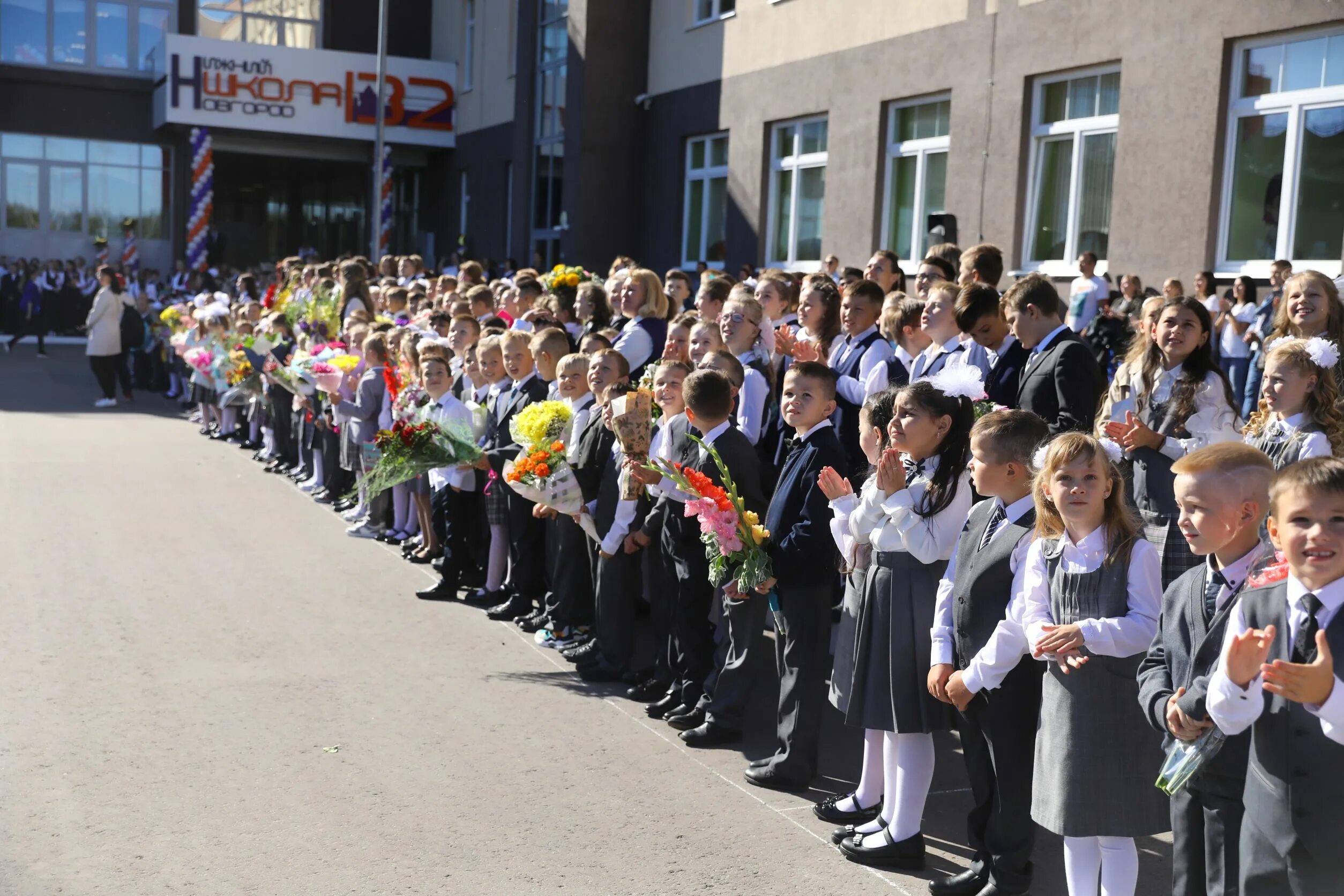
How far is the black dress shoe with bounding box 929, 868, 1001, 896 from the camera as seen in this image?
4.36 meters

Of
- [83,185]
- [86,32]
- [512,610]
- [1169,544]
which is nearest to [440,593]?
[512,610]

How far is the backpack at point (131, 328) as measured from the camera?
21.0 metres

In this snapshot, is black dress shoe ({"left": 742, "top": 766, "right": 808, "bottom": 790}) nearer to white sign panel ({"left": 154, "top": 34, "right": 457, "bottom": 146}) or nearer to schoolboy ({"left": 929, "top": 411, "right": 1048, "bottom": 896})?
schoolboy ({"left": 929, "top": 411, "right": 1048, "bottom": 896})

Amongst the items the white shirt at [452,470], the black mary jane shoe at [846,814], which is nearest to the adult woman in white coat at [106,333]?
the white shirt at [452,470]

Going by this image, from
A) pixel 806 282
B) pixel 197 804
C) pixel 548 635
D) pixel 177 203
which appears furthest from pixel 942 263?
pixel 177 203

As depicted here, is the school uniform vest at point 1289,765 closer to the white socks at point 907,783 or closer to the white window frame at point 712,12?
the white socks at point 907,783

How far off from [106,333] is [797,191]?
10995 millimetres

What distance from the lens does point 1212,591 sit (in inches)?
128

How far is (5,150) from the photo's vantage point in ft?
114

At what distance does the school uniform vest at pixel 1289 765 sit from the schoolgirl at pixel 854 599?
6.22ft

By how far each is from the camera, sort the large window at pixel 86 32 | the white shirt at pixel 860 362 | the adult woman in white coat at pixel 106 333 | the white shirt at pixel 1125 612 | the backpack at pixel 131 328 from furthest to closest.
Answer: the large window at pixel 86 32, the backpack at pixel 131 328, the adult woman in white coat at pixel 106 333, the white shirt at pixel 860 362, the white shirt at pixel 1125 612

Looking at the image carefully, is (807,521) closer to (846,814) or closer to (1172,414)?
(846,814)

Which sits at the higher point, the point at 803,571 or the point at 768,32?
the point at 768,32

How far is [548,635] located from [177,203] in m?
32.1
